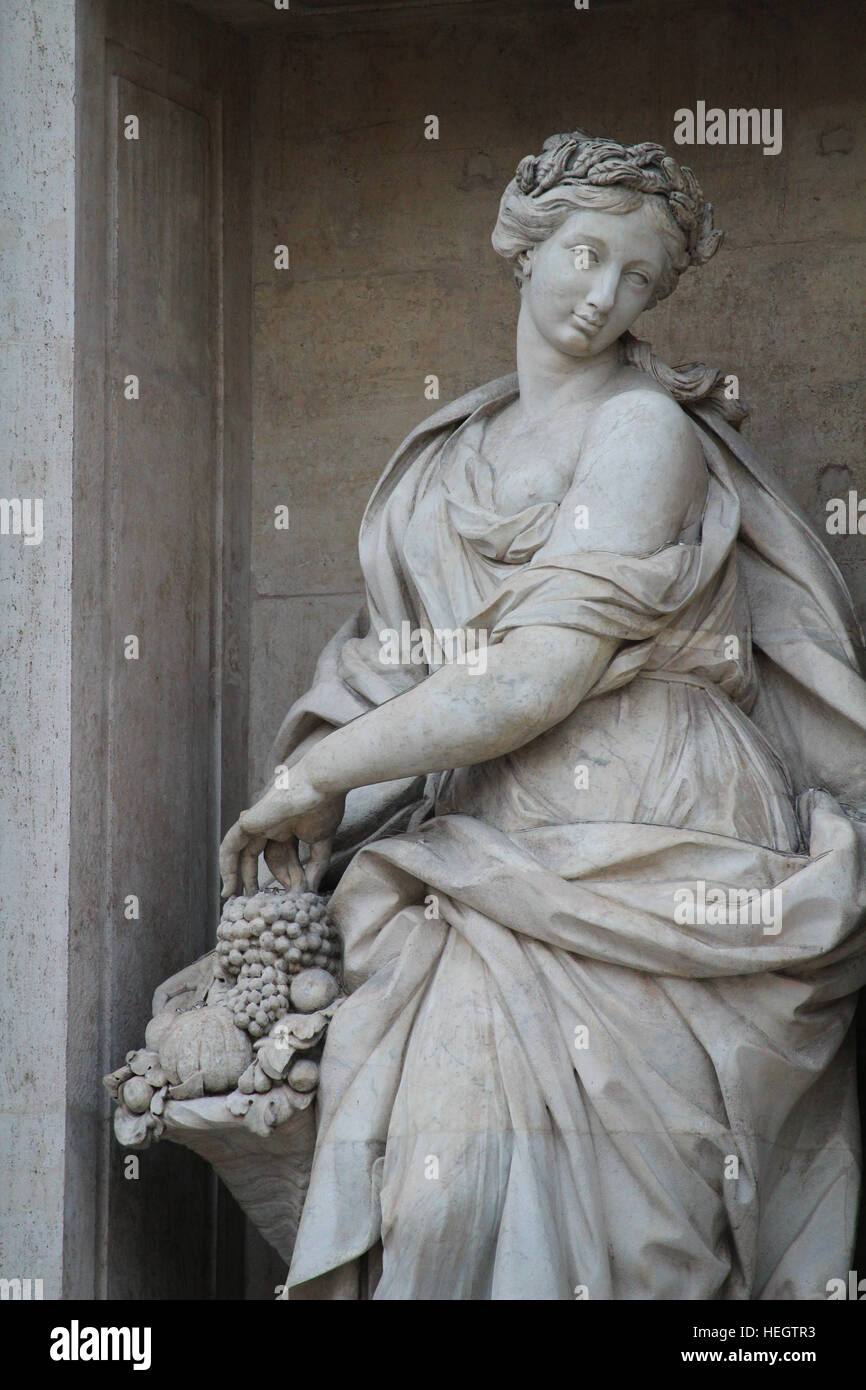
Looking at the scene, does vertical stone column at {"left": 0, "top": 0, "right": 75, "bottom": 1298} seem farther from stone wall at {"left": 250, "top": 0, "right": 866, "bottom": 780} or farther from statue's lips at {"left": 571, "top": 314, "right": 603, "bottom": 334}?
statue's lips at {"left": 571, "top": 314, "right": 603, "bottom": 334}

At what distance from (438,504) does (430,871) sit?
765mm

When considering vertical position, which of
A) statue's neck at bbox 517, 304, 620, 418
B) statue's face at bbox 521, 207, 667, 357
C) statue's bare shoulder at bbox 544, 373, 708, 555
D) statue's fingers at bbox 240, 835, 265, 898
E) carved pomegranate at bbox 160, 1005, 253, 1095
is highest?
statue's face at bbox 521, 207, 667, 357

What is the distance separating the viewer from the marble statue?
4.99 meters

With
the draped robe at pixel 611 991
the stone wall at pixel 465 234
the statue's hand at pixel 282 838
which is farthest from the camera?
the stone wall at pixel 465 234

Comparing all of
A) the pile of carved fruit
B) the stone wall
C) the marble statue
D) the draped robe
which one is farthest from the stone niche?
the draped robe

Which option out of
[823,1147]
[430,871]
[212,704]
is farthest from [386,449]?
[823,1147]

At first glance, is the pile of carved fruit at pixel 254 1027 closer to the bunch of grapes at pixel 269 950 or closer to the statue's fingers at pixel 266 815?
the bunch of grapes at pixel 269 950

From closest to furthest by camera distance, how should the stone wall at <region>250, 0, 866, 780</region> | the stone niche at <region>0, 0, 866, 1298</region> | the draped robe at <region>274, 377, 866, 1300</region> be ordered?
1. the draped robe at <region>274, 377, 866, 1300</region>
2. the stone niche at <region>0, 0, 866, 1298</region>
3. the stone wall at <region>250, 0, 866, 780</region>

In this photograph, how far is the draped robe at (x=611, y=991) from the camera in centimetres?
498

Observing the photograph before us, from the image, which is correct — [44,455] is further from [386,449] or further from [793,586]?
[793,586]

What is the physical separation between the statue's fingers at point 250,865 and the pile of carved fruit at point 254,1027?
85 mm

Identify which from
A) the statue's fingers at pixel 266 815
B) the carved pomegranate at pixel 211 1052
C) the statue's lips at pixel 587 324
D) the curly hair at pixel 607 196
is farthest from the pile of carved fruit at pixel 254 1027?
the curly hair at pixel 607 196

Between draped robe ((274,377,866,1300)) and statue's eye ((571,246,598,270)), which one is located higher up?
statue's eye ((571,246,598,270))

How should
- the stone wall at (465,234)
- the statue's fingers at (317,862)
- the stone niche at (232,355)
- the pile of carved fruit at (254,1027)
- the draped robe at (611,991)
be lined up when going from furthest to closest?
the stone wall at (465,234) < the stone niche at (232,355) < the statue's fingers at (317,862) < the pile of carved fruit at (254,1027) < the draped robe at (611,991)
